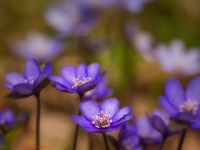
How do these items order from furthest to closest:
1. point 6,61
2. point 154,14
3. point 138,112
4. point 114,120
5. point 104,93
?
point 154,14
point 6,61
point 138,112
point 104,93
point 114,120

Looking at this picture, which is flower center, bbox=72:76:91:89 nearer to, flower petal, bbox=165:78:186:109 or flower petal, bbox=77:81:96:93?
flower petal, bbox=77:81:96:93

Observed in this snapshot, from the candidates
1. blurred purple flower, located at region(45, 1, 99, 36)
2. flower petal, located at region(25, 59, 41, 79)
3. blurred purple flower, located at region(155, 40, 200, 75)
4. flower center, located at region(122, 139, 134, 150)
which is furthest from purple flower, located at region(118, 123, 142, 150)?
blurred purple flower, located at region(45, 1, 99, 36)

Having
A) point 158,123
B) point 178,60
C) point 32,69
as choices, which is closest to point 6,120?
point 32,69

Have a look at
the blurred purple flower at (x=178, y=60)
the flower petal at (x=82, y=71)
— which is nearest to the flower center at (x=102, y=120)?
the flower petal at (x=82, y=71)

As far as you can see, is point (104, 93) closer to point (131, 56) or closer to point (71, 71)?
point (71, 71)

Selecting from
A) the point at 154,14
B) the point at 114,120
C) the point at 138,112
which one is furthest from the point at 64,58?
the point at 114,120

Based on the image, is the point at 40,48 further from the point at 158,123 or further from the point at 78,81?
the point at 158,123

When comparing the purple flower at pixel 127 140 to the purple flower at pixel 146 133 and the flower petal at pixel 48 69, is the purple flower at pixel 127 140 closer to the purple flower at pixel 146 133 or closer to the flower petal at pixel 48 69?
the purple flower at pixel 146 133
